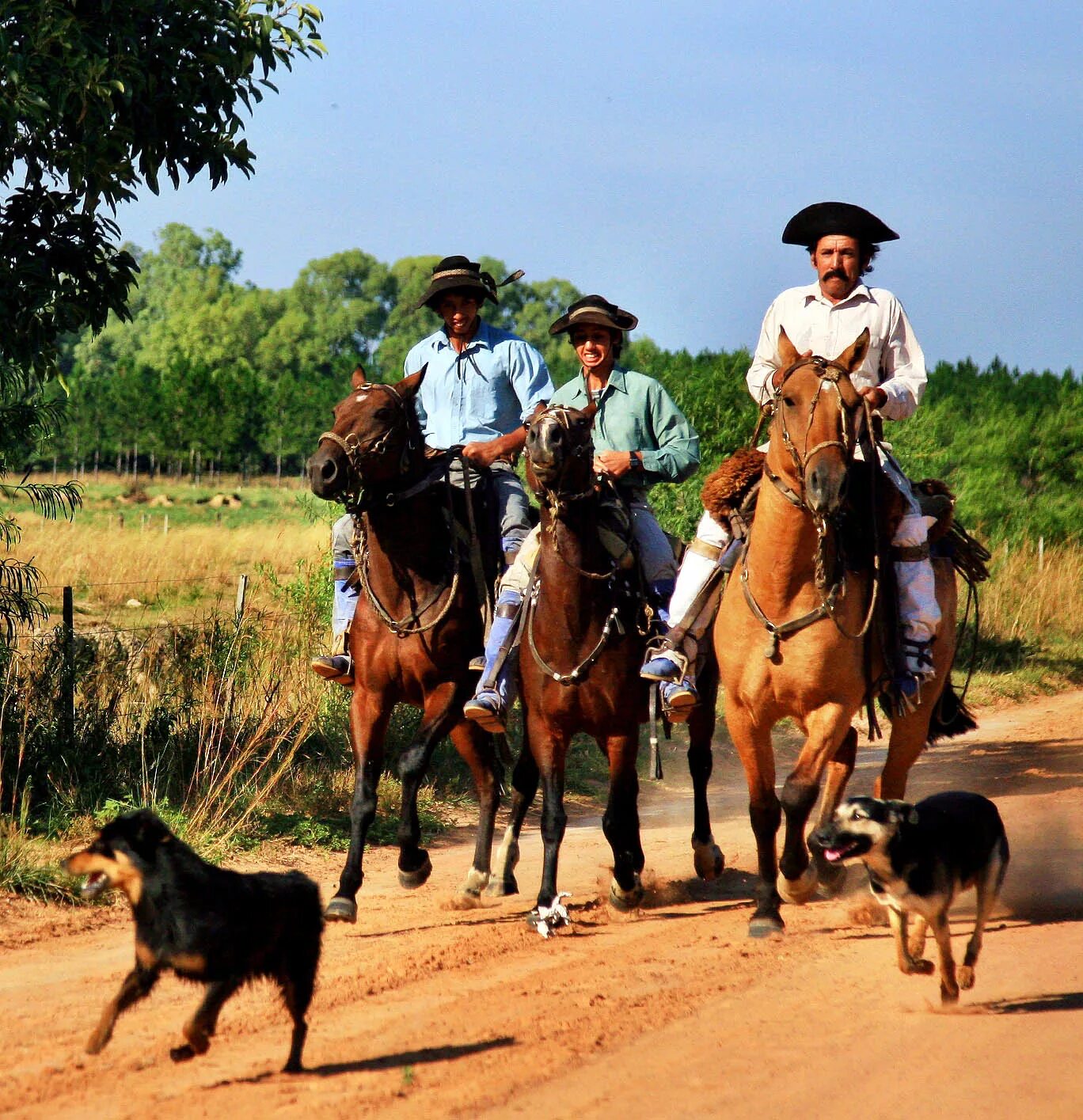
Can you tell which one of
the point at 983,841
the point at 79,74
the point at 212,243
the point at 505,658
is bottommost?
the point at 983,841

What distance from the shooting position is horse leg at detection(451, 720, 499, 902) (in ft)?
27.4

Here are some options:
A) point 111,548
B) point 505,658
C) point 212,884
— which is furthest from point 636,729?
point 111,548

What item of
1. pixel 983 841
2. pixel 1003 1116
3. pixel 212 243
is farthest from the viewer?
pixel 212 243

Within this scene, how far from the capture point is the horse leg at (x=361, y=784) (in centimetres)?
762

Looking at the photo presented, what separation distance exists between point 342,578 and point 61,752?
2463 mm

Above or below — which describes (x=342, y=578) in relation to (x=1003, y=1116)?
above

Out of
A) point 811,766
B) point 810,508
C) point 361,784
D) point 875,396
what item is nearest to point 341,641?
point 361,784

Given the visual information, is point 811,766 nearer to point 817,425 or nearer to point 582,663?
point 582,663

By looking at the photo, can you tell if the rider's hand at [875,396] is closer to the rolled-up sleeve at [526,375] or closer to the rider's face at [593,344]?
the rider's face at [593,344]

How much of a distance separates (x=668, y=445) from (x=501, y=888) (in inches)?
111

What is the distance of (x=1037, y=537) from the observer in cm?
2589

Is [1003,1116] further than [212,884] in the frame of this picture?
No

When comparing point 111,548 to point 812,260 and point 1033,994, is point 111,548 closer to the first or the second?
point 812,260

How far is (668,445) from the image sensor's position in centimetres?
859
